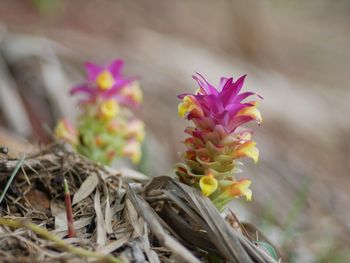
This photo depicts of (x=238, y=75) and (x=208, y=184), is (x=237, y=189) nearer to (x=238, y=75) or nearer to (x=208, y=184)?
(x=208, y=184)

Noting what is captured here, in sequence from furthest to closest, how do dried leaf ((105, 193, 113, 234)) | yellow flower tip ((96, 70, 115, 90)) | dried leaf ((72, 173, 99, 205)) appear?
yellow flower tip ((96, 70, 115, 90)), dried leaf ((72, 173, 99, 205)), dried leaf ((105, 193, 113, 234))

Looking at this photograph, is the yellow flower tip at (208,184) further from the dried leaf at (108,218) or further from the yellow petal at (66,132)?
the yellow petal at (66,132)

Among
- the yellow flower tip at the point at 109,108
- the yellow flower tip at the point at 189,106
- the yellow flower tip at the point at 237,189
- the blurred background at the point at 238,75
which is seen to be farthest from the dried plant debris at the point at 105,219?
the blurred background at the point at 238,75

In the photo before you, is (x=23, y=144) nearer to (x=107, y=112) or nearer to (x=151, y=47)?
(x=107, y=112)

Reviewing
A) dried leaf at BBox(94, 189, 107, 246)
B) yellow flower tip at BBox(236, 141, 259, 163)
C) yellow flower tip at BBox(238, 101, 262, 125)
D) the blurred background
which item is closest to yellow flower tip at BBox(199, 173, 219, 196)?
yellow flower tip at BBox(236, 141, 259, 163)

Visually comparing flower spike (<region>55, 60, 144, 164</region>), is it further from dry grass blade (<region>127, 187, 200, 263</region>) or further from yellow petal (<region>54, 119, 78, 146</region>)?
dry grass blade (<region>127, 187, 200, 263</region>)

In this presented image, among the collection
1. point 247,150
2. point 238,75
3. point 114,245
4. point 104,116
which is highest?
point 238,75

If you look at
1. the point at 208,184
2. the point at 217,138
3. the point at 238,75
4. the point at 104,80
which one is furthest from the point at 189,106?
the point at 238,75
